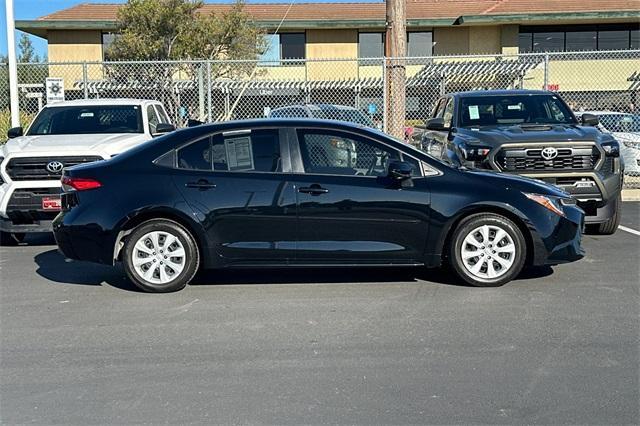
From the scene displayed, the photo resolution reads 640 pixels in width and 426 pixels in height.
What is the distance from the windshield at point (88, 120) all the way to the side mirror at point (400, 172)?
500 cm

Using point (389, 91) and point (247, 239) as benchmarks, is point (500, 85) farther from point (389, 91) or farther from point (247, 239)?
point (247, 239)

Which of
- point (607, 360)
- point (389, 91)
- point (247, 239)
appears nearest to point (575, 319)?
point (607, 360)

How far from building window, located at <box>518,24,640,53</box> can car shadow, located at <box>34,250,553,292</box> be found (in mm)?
24574

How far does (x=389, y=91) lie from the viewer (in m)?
14.8

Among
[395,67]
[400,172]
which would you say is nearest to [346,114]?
[395,67]

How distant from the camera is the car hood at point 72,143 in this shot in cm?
907

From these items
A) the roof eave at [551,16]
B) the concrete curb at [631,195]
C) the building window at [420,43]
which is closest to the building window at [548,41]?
the roof eave at [551,16]

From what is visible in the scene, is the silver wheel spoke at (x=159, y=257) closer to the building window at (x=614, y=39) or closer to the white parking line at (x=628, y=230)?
the white parking line at (x=628, y=230)

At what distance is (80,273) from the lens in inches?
307

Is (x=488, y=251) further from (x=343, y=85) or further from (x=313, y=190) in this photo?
(x=343, y=85)

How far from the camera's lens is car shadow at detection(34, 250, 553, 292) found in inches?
285

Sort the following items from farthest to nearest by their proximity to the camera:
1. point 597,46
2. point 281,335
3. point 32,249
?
point 597,46 → point 32,249 → point 281,335

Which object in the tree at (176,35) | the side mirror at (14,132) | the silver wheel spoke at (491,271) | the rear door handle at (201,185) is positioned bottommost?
the silver wheel spoke at (491,271)

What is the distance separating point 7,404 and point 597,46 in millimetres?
29884
